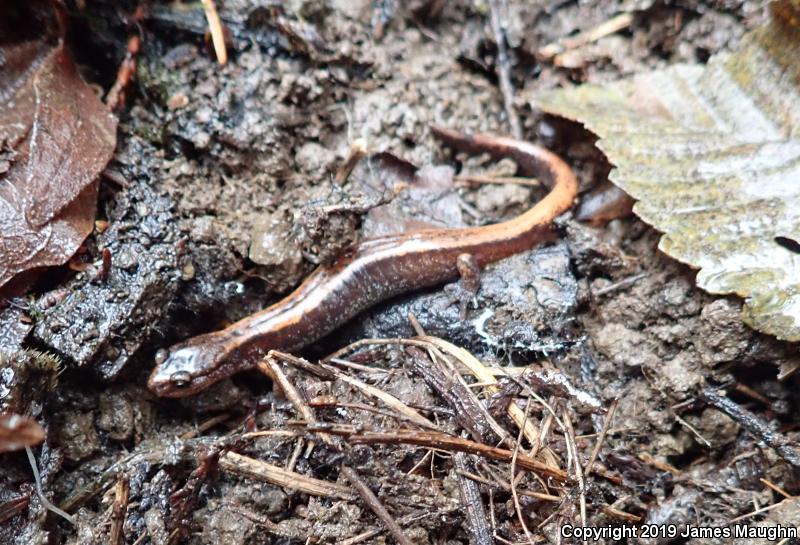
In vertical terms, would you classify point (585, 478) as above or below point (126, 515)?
above

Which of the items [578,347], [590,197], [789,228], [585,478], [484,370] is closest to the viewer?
[585,478]

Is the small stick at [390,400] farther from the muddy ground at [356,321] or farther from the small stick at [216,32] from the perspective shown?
the small stick at [216,32]

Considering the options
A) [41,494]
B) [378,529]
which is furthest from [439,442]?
[41,494]

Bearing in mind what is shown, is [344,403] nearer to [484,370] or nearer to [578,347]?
[484,370]

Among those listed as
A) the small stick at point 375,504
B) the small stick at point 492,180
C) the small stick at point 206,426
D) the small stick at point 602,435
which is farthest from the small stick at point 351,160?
the small stick at point 602,435

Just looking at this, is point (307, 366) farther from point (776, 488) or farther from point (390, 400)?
point (776, 488)

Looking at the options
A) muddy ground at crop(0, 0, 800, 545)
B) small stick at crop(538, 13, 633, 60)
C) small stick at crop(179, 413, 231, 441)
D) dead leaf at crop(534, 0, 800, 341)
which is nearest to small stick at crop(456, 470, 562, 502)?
muddy ground at crop(0, 0, 800, 545)

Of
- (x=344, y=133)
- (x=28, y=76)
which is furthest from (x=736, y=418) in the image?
(x=28, y=76)
